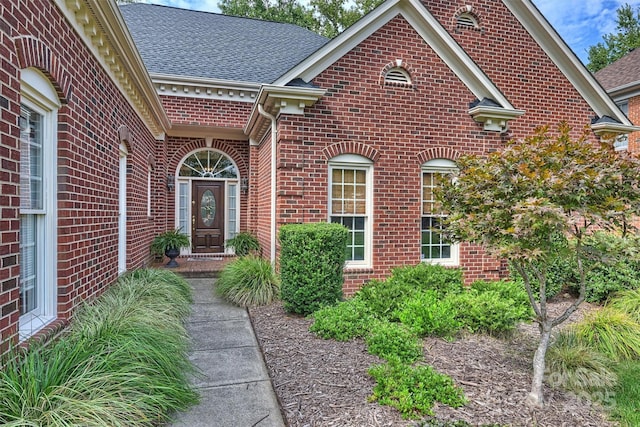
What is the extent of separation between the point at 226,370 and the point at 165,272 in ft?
10.2

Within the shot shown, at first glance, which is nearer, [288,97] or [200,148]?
[288,97]

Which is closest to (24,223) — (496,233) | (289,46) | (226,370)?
(226,370)

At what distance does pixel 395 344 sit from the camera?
160 inches

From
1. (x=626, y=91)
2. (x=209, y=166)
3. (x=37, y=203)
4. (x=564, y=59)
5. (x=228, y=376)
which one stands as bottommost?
(x=228, y=376)

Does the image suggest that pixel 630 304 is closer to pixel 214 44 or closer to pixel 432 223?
pixel 432 223

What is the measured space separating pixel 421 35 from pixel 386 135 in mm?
2003

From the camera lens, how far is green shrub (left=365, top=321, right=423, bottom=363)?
3949 mm

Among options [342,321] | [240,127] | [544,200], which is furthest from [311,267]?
[240,127]

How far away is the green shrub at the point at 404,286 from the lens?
5.47 meters

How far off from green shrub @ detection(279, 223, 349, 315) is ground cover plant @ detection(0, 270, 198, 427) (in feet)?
5.85

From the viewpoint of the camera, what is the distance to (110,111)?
5.39 meters

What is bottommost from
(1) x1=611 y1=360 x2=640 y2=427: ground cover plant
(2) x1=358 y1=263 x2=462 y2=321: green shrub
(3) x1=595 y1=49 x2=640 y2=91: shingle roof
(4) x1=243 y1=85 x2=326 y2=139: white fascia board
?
(1) x1=611 y1=360 x2=640 y2=427: ground cover plant

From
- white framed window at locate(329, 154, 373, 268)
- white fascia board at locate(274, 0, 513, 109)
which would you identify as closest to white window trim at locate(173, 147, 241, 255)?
white framed window at locate(329, 154, 373, 268)

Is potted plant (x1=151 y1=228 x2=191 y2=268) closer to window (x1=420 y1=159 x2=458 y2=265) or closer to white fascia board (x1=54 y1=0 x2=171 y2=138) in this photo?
white fascia board (x1=54 y1=0 x2=171 y2=138)
